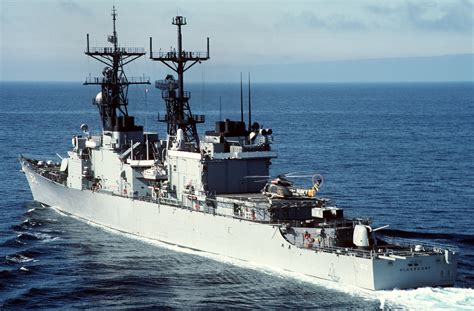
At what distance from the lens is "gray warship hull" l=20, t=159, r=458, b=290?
35406 millimetres

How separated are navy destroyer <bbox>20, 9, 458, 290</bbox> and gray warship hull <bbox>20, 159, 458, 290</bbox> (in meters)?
0.05

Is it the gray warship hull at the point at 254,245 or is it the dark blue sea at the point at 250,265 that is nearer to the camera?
the gray warship hull at the point at 254,245

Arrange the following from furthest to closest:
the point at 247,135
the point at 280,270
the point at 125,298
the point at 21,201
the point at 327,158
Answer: the point at 327,158
the point at 21,201
the point at 247,135
the point at 280,270
the point at 125,298

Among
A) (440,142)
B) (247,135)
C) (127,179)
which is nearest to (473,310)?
(247,135)

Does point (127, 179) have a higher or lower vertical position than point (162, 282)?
higher

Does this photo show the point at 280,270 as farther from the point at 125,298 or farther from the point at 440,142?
the point at 440,142

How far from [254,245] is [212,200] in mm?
4411

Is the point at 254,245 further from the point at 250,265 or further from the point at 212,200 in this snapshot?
the point at 212,200

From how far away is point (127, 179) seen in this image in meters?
50.9

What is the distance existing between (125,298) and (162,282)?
8.99 feet

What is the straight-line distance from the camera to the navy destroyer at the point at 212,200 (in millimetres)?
36344

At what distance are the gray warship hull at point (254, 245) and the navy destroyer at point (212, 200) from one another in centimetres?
5

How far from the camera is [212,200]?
1726 inches

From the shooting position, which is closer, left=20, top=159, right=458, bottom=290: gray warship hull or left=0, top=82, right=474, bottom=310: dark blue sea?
left=20, top=159, right=458, bottom=290: gray warship hull
